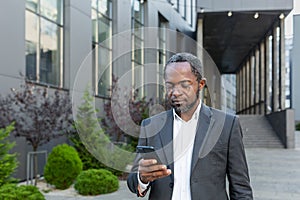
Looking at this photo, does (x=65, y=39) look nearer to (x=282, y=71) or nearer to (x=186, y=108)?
(x=186, y=108)

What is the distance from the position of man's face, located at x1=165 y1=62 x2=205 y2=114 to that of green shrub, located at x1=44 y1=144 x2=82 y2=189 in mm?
7102

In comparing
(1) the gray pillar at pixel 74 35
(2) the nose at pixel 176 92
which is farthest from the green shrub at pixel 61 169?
(2) the nose at pixel 176 92

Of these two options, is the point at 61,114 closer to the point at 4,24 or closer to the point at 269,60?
the point at 4,24

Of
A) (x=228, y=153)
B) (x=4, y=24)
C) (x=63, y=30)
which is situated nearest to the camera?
(x=228, y=153)

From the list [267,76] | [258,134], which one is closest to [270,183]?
[258,134]

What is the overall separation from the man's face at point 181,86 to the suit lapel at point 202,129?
0.11m

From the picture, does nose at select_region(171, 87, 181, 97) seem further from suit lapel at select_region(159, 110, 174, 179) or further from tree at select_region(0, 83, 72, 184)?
tree at select_region(0, 83, 72, 184)

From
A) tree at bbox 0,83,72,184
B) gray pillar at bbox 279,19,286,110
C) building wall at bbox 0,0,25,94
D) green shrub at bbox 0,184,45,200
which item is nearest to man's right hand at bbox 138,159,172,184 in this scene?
green shrub at bbox 0,184,45,200

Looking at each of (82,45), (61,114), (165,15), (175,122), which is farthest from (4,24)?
(165,15)

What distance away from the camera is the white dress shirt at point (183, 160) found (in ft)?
4.92

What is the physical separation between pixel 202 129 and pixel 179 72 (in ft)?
0.87

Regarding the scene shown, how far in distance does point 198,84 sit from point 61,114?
7960 millimetres

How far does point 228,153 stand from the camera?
1545 mm

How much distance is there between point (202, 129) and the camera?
1.52 metres
